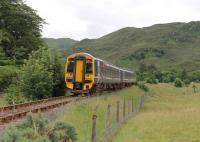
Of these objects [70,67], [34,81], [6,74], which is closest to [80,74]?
[70,67]

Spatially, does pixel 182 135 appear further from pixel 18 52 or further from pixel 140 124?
pixel 18 52

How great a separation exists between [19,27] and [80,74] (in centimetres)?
1609

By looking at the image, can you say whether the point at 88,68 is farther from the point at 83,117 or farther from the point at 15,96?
the point at 83,117

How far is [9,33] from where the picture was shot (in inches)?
1742

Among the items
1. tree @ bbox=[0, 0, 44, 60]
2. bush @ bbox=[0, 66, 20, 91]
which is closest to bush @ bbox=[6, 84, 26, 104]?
bush @ bbox=[0, 66, 20, 91]

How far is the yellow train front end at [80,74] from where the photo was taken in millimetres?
31422

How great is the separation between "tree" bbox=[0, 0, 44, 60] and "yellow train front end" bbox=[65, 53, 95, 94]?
1165cm

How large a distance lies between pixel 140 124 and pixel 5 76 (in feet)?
43.9

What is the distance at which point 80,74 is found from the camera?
31.8 m

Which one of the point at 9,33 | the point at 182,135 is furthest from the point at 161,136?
the point at 9,33

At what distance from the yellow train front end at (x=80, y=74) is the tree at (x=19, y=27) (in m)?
11.6

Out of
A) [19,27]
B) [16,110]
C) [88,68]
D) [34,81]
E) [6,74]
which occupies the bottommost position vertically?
[16,110]

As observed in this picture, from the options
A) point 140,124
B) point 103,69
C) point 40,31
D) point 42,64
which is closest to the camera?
point 140,124

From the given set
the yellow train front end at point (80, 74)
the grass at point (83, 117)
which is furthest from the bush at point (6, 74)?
the grass at point (83, 117)
